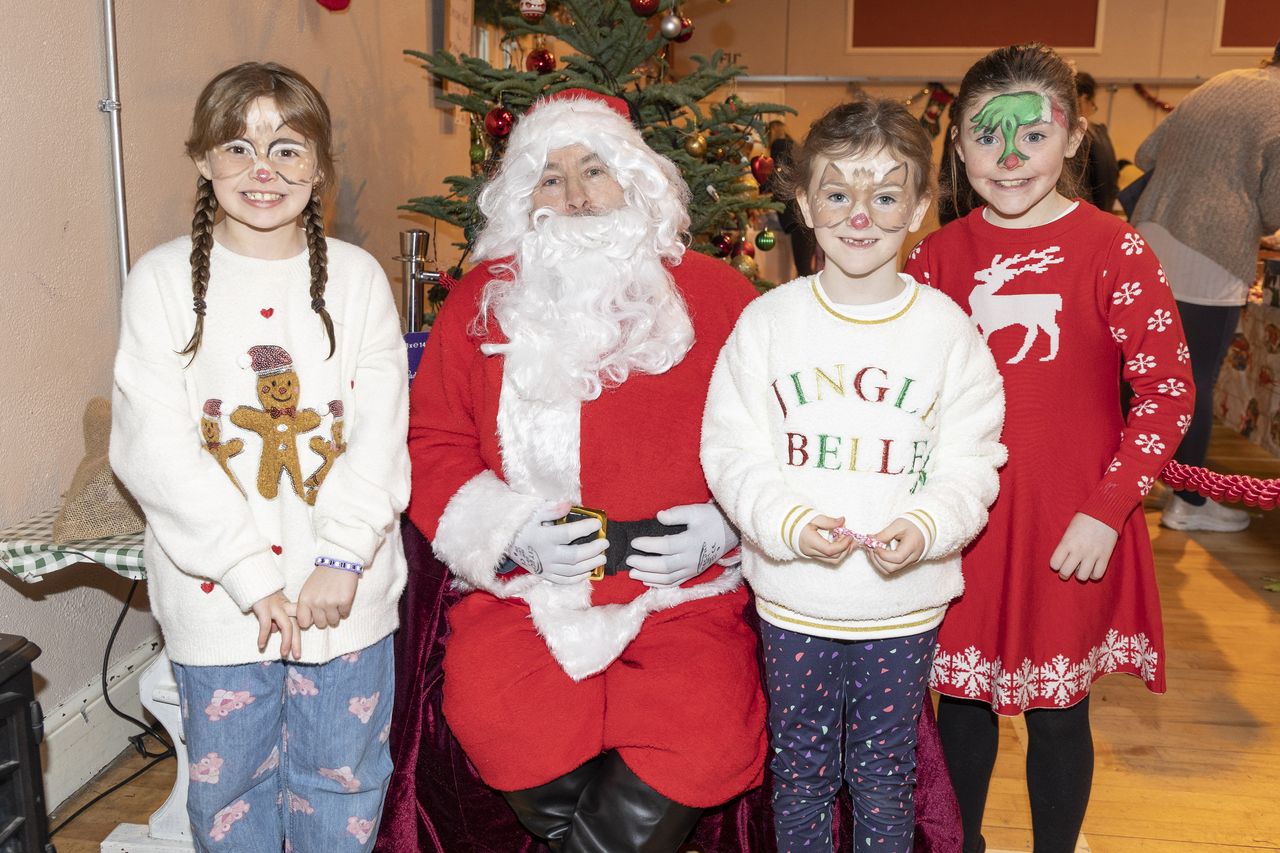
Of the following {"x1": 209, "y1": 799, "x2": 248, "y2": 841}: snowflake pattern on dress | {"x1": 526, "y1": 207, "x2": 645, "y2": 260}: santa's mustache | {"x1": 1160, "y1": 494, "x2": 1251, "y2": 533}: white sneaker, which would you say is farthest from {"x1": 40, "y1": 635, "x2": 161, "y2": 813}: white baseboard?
{"x1": 1160, "y1": 494, "x2": 1251, "y2": 533}: white sneaker

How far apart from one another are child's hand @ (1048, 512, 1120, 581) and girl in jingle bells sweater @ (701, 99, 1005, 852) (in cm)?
16

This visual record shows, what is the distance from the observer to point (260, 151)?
159cm

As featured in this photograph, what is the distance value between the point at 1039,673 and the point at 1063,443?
378 millimetres

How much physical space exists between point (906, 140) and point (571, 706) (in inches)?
41.4

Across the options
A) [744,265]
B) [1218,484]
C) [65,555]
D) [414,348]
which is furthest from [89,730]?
[1218,484]

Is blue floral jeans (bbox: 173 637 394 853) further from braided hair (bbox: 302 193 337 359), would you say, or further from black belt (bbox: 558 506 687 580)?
braided hair (bbox: 302 193 337 359)

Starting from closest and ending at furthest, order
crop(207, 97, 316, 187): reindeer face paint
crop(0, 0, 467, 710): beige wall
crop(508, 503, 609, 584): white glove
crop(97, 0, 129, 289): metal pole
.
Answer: crop(207, 97, 316, 187): reindeer face paint → crop(508, 503, 609, 584): white glove → crop(0, 0, 467, 710): beige wall → crop(97, 0, 129, 289): metal pole

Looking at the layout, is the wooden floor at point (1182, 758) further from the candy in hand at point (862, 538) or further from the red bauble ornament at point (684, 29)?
the red bauble ornament at point (684, 29)

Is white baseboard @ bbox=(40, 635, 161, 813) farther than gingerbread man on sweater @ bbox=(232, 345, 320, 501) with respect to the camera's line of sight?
Yes

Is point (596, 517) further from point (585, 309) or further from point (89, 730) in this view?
point (89, 730)

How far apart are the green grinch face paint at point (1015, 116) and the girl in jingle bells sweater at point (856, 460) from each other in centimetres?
15

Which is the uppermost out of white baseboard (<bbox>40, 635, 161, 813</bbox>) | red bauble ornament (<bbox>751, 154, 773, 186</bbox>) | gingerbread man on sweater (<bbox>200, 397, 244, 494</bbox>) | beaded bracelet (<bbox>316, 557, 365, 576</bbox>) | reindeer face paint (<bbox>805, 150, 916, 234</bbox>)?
red bauble ornament (<bbox>751, 154, 773, 186</bbox>)

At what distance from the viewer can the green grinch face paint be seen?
164cm

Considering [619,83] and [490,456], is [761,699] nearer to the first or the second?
[490,456]
